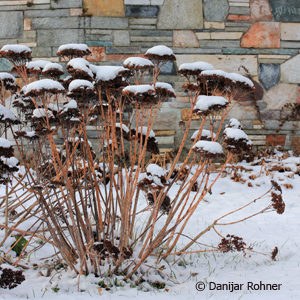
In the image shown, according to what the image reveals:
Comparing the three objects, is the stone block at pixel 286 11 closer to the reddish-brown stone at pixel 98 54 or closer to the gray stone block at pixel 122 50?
the gray stone block at pixel 122 50

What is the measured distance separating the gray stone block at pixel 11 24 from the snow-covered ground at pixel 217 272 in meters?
3.30

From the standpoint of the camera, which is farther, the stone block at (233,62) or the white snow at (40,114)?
the stone block at (233,62)

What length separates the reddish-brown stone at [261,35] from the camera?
15.3ft

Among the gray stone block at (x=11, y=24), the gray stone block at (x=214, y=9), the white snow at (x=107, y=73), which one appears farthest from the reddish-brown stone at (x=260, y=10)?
the white snow at (x=107, y=73)

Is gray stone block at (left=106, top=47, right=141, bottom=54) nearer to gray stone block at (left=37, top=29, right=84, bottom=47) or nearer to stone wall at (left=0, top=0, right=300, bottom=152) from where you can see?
stone wall at (left=0, top=0, right=300, bottom=152)

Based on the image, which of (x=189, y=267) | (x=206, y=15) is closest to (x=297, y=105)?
(x=206, y=15)

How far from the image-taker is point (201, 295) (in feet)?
5.80

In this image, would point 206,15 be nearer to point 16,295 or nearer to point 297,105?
point 297,105

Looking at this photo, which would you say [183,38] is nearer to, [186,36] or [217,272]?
[186,36]

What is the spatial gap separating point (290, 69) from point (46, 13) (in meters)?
3.37

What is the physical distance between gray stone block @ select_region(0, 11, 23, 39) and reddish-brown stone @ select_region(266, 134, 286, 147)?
364 cm

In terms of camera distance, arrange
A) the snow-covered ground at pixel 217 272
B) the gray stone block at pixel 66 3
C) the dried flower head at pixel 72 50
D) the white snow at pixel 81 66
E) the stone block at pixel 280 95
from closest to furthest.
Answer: the white snow at pixel 81 66
the snow-covered ground at pixel 217 272
the dried flower head at pixel 72 50
the gray stone block at pixel 66 3
the stone block at pixel 280 95

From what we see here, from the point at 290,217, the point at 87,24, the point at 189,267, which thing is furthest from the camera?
the point at 87,24

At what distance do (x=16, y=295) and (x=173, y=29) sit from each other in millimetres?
3820
